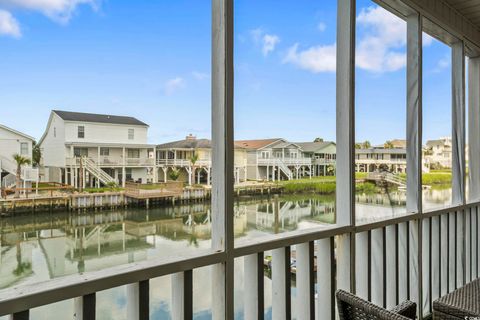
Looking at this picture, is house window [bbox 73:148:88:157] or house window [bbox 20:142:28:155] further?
house window [bbox 73:148:88:157]

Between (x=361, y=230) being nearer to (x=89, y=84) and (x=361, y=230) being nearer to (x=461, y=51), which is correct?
(x=89, y=84)

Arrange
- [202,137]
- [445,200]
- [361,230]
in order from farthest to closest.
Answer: [445,200], [361,230], [202,137]

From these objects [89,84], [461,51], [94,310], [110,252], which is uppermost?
[461,51]

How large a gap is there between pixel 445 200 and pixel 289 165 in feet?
6.31

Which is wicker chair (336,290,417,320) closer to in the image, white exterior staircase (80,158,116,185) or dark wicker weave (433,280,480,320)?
dark wicker weave (433,280,480,320)

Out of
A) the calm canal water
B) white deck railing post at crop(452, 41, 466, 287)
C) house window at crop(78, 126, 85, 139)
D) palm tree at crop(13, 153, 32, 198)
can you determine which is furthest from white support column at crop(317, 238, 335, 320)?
white deck railing post at crop(452, 41, 466, 287)

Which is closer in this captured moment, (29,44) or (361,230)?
(29,44)

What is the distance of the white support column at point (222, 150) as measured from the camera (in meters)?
1.37

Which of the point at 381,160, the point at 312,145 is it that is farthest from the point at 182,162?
the point at 381,160

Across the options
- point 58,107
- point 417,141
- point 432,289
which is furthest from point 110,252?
point 432,289

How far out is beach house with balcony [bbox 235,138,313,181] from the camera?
1.52 metres

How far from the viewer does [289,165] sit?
1.67 metres

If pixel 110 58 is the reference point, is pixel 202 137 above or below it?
below

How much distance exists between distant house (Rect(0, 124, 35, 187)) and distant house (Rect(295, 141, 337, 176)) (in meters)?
1.15
